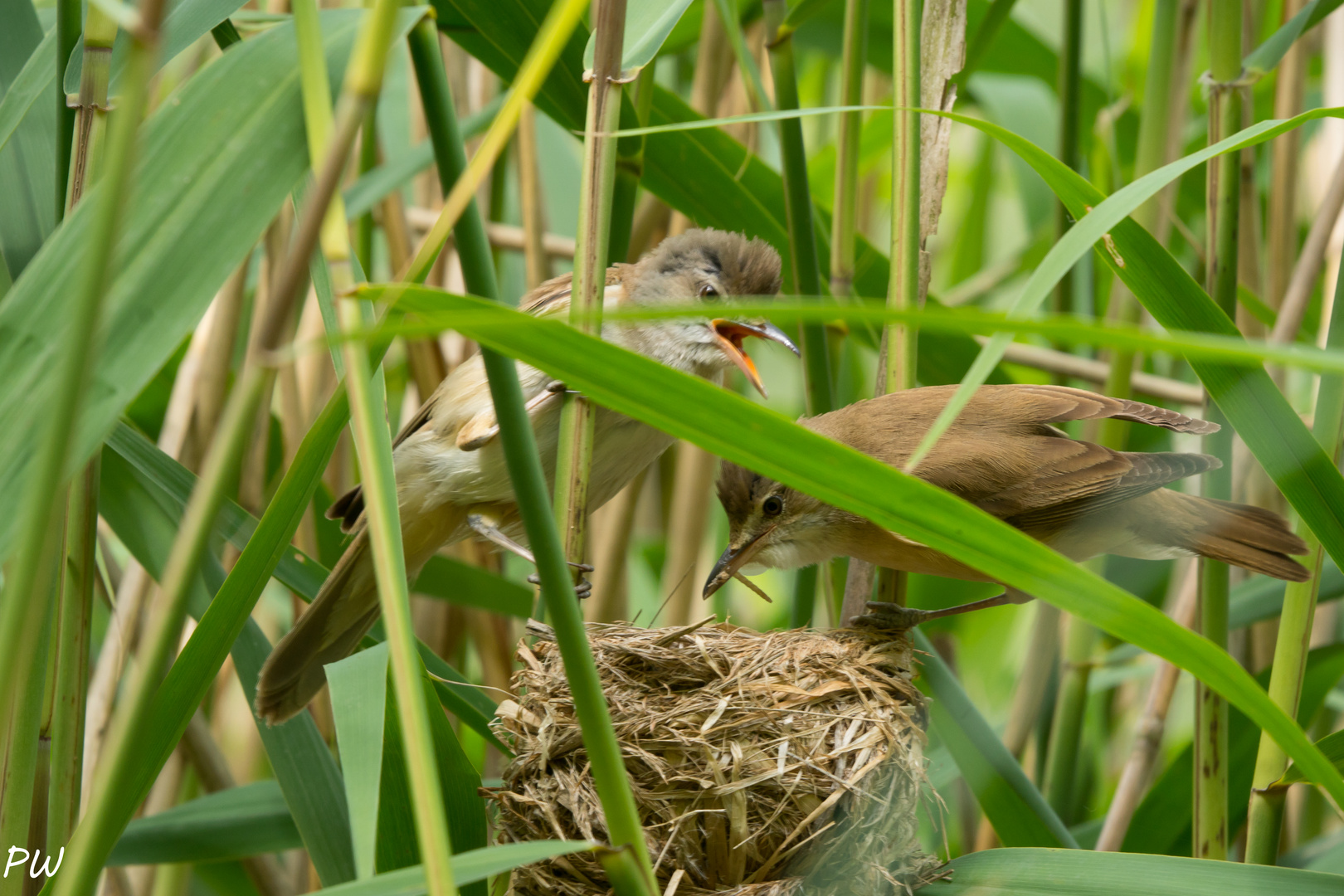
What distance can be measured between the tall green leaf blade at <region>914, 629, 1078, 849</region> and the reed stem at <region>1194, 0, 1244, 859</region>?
0.64 ft

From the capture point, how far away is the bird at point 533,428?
190cm

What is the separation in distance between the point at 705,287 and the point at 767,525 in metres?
0.51

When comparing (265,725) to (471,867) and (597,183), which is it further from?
(597,183)

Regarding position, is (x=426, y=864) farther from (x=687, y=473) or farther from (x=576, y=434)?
(x=687, y=473)

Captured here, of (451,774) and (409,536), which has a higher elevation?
(409,536)

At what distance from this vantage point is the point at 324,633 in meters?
1.86

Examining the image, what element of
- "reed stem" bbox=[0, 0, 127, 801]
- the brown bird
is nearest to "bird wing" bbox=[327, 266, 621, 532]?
the brown bird

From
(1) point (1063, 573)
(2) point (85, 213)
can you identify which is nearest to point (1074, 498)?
(1) point (1063, 573)

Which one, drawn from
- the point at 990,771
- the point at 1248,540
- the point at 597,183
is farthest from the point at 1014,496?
the point at 597,183

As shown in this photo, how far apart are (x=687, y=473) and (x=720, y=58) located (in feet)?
2.82

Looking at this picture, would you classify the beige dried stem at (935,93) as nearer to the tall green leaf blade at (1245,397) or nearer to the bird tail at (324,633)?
the tall green leaf blade at (1245,397)

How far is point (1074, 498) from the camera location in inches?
69.7

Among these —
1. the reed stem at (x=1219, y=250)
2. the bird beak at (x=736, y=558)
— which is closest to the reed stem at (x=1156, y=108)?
the reed stem at (x=1219, y=250)

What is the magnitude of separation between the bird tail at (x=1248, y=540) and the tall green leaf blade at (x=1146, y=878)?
0.44 m
